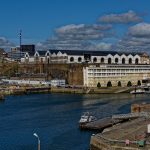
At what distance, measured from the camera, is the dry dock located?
15.5 m

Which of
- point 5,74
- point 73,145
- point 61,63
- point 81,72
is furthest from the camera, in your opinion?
point 5,74

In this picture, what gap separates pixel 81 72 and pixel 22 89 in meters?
7.33

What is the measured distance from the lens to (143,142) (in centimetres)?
1539

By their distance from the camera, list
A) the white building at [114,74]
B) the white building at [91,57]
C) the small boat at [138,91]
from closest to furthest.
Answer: the small boat at [138,91] < the white building at [114,74] < the white building at [91,57]

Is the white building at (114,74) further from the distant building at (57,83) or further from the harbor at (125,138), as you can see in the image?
the harbor at (125,138)

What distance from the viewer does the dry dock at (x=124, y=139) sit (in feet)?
51.0

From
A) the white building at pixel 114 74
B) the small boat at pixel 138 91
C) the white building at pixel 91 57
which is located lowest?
the small boat at pixel 138 91

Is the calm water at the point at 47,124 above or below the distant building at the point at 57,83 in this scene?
below

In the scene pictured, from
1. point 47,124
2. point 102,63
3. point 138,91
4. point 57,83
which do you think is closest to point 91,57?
point 102,63

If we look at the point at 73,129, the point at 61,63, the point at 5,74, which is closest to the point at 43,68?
the point at 61,63

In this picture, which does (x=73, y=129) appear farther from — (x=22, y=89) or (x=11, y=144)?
(x=22, y=89)

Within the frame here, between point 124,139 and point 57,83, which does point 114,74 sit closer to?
point 57,83

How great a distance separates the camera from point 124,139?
16484 mm

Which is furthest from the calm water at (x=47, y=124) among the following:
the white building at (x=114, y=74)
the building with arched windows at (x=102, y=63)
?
the building with arched windows at (x=102, y=63)
